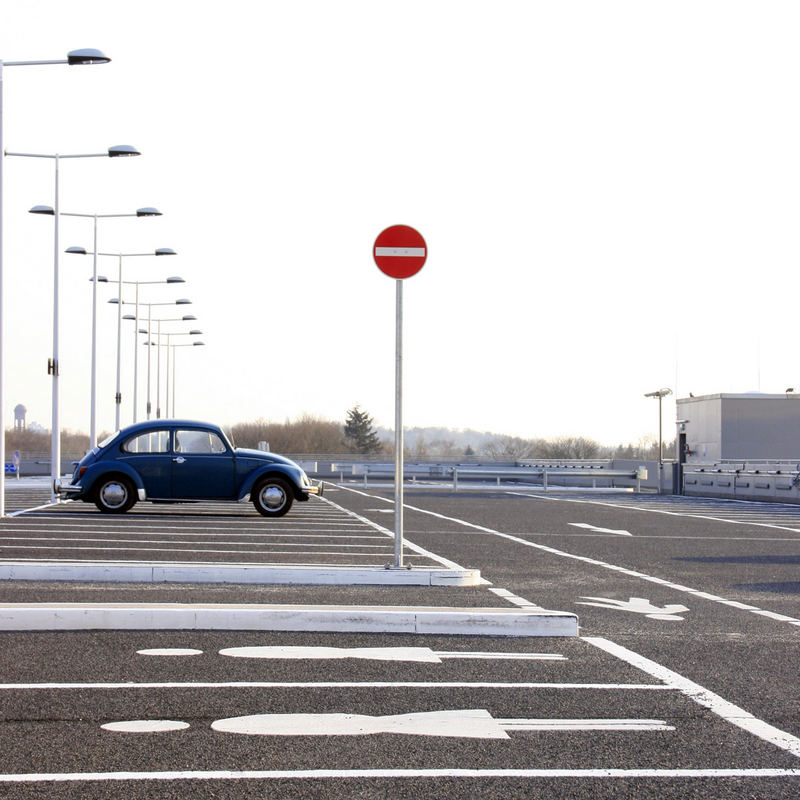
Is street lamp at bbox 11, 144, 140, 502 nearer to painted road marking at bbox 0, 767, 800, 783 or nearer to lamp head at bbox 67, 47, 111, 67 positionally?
lamp head at bbox 67, 47, 111, 67

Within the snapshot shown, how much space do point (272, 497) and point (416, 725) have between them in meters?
16.3

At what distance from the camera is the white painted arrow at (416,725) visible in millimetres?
5418

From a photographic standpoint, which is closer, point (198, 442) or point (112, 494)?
point (112, 494)

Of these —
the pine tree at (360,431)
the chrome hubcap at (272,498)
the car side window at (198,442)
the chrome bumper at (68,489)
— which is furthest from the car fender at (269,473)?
the pine tree at (360,431)

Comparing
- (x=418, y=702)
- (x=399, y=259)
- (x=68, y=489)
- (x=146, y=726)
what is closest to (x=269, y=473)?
(x=68, y=489)

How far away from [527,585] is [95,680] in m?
5.59

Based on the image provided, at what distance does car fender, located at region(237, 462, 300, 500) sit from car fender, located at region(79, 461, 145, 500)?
1774 millimetres

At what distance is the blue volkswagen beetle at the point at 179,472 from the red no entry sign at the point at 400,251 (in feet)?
37.2

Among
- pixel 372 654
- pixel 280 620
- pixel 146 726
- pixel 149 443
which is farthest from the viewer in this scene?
pixel 149 443

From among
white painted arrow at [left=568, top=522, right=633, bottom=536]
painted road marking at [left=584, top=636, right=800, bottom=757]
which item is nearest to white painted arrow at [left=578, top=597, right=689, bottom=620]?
painted road marking at [left=584, top=636, right=800, bottom=757]

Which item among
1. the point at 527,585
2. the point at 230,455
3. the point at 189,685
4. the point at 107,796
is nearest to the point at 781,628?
the point at 527,585

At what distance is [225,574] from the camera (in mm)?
10633

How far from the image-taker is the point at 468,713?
230 inches

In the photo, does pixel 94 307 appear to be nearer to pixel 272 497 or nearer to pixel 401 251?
pixel 272 497
